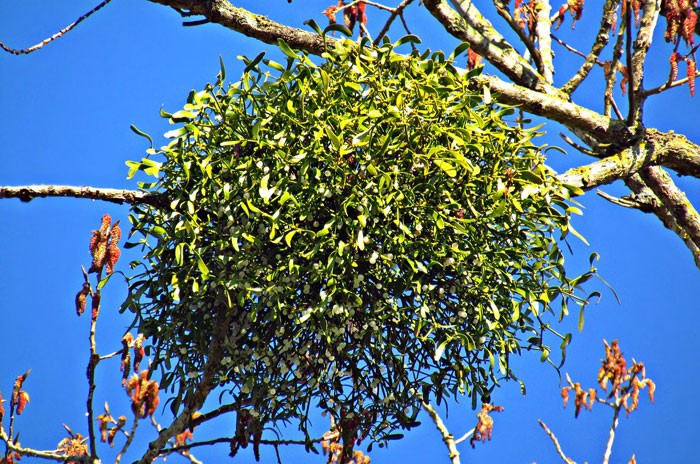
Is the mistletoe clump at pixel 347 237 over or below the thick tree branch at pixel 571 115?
below

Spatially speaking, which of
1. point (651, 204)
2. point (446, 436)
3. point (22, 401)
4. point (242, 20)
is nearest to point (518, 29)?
point (651, 204)

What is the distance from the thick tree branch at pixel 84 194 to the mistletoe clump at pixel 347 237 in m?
0.04

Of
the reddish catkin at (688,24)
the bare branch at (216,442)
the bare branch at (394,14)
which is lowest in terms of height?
the bare branch at (216,442)

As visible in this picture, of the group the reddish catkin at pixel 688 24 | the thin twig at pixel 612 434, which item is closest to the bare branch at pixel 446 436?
the thin twig at pixel 612 434

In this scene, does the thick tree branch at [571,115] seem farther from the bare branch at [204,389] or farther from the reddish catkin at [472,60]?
the bare branch at [204,389]

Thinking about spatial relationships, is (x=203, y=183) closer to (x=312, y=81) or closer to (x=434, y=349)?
(x=312, y=81)

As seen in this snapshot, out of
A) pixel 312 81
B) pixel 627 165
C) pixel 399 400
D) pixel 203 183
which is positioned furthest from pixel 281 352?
pixel 627 165

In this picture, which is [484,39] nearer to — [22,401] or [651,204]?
[651,204]

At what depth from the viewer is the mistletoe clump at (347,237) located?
2055mm

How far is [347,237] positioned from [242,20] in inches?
37.7

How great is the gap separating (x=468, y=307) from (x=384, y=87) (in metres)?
0.63

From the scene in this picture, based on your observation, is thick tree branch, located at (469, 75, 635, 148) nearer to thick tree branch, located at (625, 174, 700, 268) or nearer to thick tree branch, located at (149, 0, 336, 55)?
→ thick tree branch, located at (625, 174, 700, 268)

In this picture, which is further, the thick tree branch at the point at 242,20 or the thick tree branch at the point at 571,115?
the thick tree branch at the point at 571,115

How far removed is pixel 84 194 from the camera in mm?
2178
